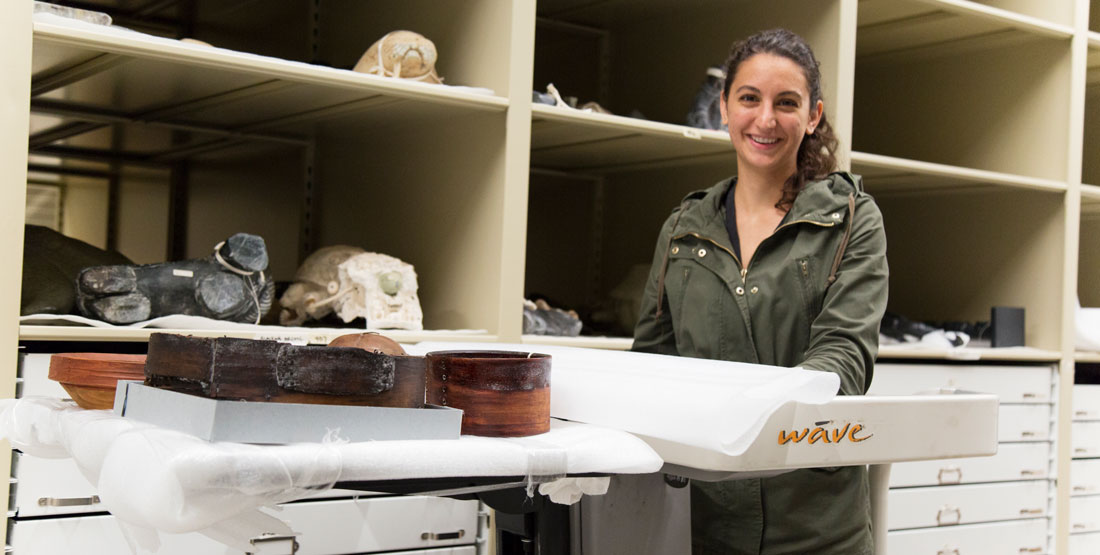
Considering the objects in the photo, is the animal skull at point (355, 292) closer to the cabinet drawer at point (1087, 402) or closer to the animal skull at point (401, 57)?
the animal skull at point (401, 57)

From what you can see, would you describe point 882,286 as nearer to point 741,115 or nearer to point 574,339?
point 741,115

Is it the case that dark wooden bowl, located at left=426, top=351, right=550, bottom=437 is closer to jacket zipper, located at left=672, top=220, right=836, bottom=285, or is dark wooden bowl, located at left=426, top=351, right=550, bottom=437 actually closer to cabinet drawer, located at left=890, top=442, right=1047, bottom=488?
jacket zipper, located at left=672, top=220, right=836, bottom=285

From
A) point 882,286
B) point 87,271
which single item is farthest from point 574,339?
point 87,271

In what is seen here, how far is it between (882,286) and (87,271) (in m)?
1.28

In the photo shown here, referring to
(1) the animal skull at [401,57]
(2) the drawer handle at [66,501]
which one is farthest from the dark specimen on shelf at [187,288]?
(1) the animal skull at [401,57]

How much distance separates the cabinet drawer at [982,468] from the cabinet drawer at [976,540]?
0.40ft

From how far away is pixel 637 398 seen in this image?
1020 mm

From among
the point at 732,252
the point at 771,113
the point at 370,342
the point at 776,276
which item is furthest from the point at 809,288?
the point at 370,342

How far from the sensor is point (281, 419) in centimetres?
77

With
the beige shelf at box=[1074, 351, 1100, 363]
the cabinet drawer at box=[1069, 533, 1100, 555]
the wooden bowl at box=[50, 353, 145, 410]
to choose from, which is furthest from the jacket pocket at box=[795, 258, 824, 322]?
the cabinet drawer at box=[1069, 533, 1100, 555]

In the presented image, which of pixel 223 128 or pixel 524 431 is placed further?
pixel 223 128

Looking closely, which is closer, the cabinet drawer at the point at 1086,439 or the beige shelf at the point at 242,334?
the beige shelf at the point at 242,334

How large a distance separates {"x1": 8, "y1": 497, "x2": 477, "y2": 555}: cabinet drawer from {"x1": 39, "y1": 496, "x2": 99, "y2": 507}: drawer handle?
24 millimetres

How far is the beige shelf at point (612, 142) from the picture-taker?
2.15 m
